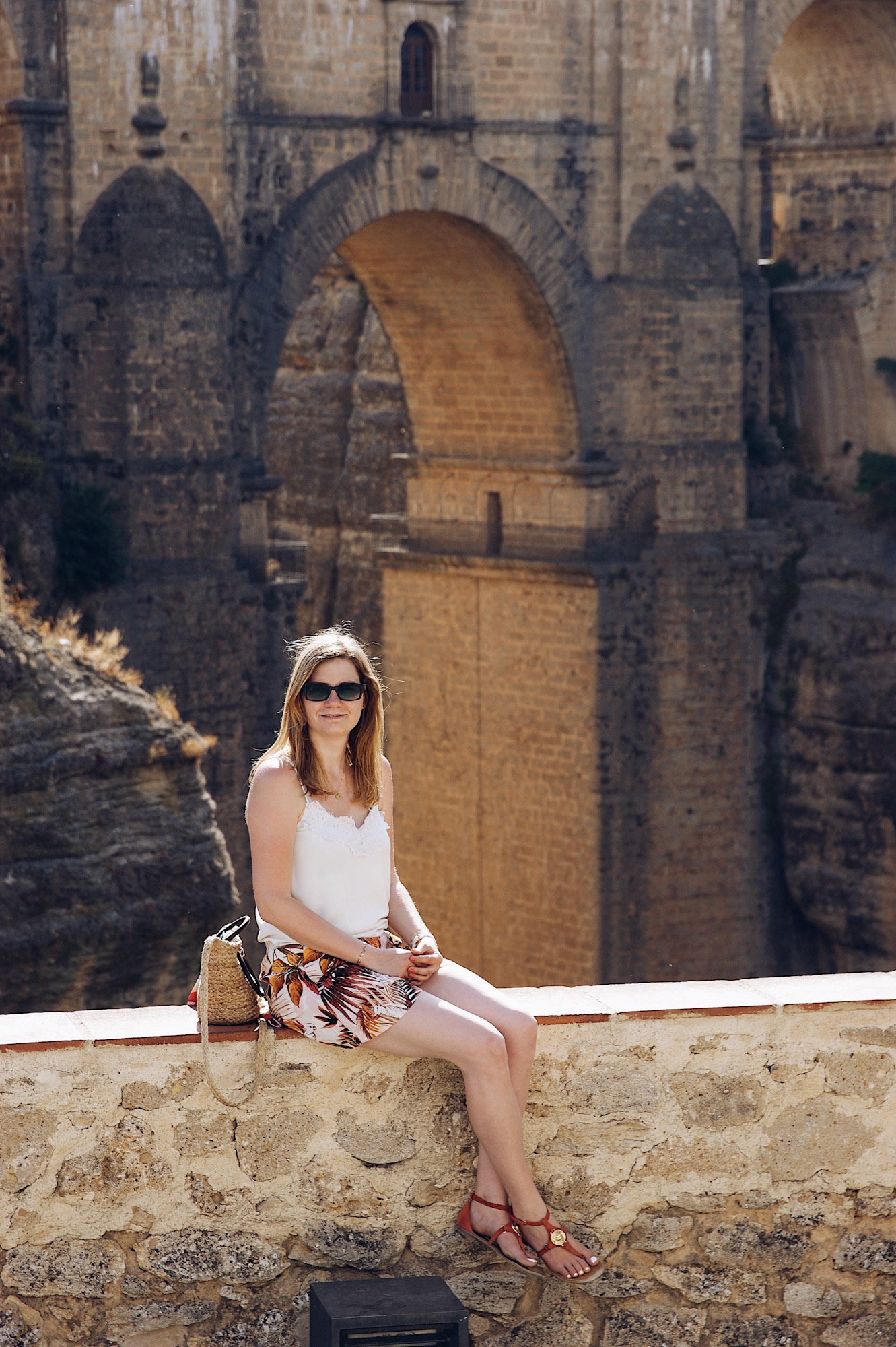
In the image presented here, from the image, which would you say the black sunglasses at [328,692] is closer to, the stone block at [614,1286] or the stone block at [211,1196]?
the stone block at [211,1196]

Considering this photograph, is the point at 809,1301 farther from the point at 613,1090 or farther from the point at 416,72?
the point at 416,72

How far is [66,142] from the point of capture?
1683 centimetres

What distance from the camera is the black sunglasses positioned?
569 centimetres

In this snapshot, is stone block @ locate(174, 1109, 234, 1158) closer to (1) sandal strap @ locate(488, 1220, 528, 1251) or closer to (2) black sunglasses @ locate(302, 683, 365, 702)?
(1) sandal strap @ locate(488, 1220, 528, 1251)

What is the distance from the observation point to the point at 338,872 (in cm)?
561

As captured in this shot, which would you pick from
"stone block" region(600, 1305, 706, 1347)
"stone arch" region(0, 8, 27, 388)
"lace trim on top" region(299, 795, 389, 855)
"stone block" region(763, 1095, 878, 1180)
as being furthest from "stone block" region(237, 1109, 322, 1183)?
"stone arch" region(0, 8, 27, 388)

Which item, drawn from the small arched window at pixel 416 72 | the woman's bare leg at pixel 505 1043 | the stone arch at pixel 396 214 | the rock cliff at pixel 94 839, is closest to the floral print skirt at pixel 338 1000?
the woman's bare leg at pixel 505 1043

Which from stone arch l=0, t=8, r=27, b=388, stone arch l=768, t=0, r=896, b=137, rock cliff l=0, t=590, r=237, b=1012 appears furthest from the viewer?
stone arch l=768, t=0, r=896, b=137

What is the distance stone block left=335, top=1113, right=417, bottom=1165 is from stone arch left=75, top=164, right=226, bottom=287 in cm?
1231

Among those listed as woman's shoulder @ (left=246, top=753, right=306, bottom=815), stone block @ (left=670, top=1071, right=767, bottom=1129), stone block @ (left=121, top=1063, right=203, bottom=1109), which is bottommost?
stone block @ (left=670, top=1071, right=767, bottom=1129)

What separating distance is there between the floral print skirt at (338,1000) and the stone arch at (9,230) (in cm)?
1213

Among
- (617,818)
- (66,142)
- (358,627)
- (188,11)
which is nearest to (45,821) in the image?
(66,142)

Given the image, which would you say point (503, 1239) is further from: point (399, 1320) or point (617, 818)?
point (617, 818)

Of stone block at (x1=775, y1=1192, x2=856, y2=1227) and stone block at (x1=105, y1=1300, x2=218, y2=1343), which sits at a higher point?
stone block at (x1=775, y1=1192, x2=856, y2=1227)
